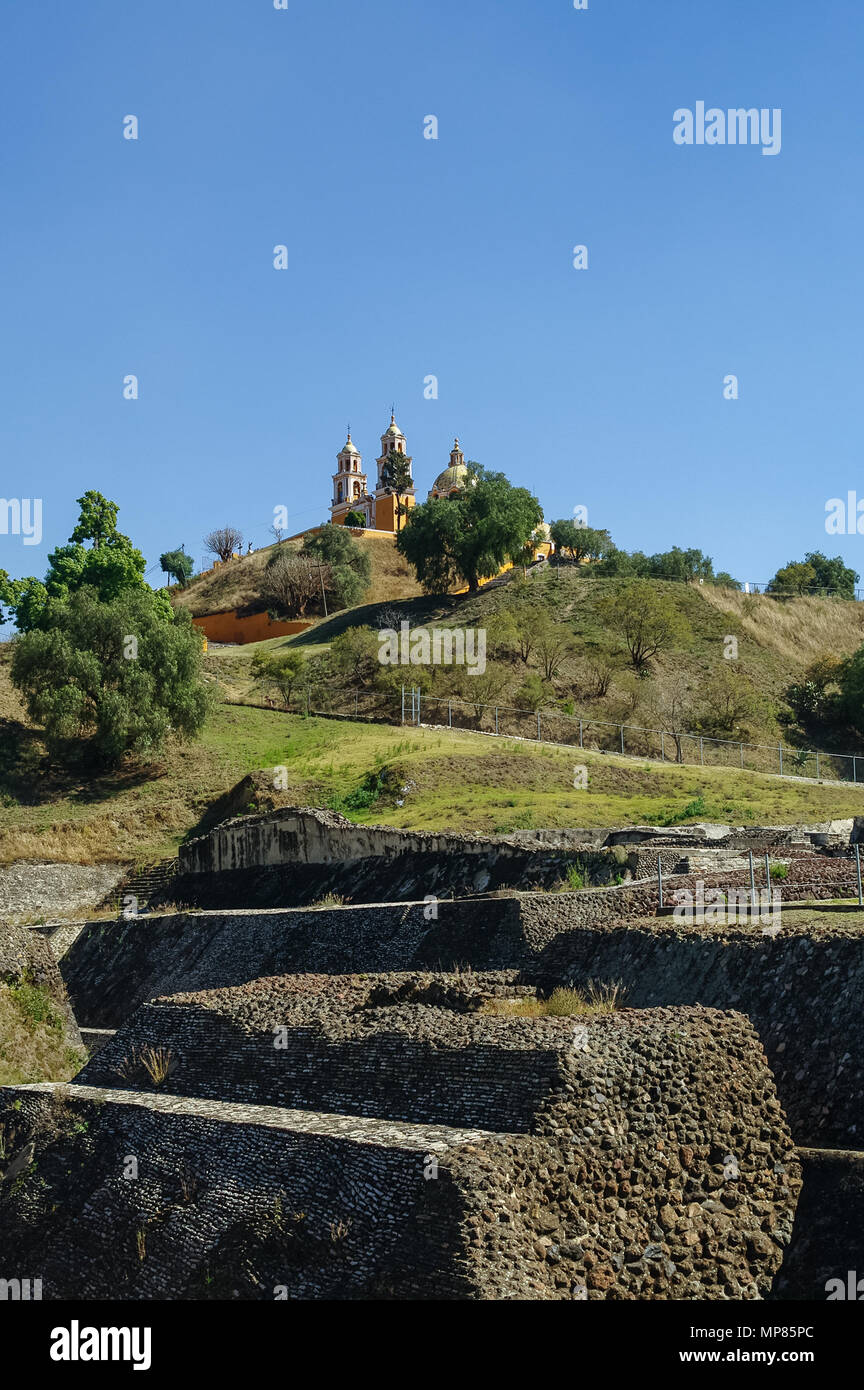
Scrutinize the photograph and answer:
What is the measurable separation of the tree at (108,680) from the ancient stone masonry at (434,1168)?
35.9 meters

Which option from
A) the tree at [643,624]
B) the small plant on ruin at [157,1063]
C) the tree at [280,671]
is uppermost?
the tree at [643,624]

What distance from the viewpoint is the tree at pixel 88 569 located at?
65000mm

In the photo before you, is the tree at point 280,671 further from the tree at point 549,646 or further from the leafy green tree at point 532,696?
the tree at point 549,646

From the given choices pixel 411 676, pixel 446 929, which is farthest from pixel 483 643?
pixel 446 929

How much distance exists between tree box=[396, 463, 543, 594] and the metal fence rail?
61.7 feet

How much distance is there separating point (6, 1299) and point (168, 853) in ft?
104

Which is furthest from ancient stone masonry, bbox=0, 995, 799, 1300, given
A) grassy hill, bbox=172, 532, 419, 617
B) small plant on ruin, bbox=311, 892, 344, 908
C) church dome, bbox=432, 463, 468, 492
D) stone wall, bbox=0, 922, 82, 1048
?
church dome, bbox=432, 463, 468, 492

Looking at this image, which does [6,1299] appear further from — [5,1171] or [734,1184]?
[734,1184]

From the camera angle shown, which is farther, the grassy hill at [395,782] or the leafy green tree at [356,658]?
the leafy green tree at [356,658]

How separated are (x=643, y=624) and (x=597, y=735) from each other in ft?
37.3

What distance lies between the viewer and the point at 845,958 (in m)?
13.7

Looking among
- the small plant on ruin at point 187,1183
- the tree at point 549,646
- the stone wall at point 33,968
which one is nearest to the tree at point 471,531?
the tree at point 549,646

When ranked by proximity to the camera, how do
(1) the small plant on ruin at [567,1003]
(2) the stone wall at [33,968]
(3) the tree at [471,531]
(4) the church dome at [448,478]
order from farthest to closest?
(4) the church dome at [448,478] < (3) the tree at [471,531] < (2) the stone wall at [33,968] < (1) the small plant on ruin at [567,1003]

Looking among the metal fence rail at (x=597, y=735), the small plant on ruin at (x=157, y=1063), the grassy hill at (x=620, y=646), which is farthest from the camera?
the grassy hill at (x=620, y=646)
